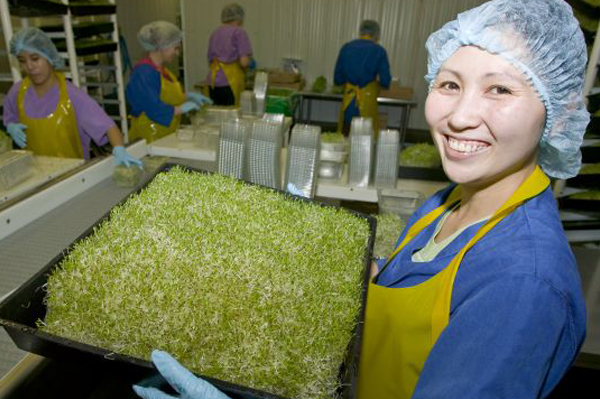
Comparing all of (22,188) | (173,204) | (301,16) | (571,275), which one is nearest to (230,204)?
(173,204)

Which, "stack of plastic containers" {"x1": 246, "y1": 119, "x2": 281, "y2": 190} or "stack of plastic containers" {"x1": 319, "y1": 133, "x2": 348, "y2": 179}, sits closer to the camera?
"stack of plastic containers" {"x1": 246, "y1": 119, "x2": 281, "y2": 190}

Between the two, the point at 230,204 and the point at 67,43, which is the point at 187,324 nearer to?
the point at 230,204

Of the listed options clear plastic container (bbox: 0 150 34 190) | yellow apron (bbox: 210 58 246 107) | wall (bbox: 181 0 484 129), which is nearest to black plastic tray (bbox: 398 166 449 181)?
clear plastic container (bbox: 0 150 34 190)

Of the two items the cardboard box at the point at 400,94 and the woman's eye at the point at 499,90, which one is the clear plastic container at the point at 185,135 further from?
the cardboard box at the point at 400,94

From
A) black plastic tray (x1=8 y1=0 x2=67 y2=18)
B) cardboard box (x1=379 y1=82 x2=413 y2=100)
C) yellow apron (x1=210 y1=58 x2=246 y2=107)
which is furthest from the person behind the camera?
cardboard box (x1=379 y1=82 x2=413 y2=100)

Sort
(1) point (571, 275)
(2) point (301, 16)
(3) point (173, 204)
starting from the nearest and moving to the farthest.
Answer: (1) point (571, 275), (3) point (173, 204), (2) point (301, 16)

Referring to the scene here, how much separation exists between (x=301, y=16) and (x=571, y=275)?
6.88 meters

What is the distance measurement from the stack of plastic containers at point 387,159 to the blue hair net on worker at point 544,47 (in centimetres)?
100

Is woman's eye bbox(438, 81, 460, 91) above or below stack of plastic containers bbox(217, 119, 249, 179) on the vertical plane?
above

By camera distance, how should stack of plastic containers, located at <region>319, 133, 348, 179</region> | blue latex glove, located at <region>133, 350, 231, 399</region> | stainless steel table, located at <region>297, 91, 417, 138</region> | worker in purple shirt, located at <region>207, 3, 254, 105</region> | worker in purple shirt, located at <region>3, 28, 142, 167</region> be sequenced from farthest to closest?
stainless steel table, located at <region>297, 91, 417, 138</region>
worker in purple shirt, located at <region>207, 3, 254, 105</region>
worker in purple shirt, located at <region>3, 28, 142, 167</region>
stack of plastic containers, located at <region>319, 133, 348, 179</region>
blue latex glove, located at <region>133, 350, 231, 399</region>

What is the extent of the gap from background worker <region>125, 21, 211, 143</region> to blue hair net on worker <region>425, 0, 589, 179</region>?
2.99 metres

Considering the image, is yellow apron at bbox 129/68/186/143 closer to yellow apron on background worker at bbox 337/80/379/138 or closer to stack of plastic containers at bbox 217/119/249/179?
stack of plastic containers at bbox 217/119/249/179

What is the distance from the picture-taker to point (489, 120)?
763 mm

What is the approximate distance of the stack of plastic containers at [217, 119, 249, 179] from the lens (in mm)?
1706
